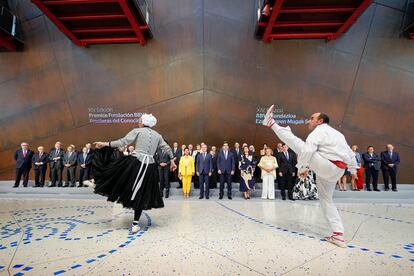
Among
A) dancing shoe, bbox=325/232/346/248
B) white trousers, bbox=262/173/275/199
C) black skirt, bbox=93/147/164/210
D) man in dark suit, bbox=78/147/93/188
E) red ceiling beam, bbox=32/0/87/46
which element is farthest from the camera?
man in dark suit, bbox=78/147/93/188

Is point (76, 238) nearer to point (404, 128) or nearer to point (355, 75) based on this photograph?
point (355, 75)

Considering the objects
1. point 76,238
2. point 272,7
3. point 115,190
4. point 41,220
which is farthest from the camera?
point 272,7

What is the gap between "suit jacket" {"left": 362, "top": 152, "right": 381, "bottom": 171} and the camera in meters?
8.10

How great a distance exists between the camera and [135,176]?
11.8 ft

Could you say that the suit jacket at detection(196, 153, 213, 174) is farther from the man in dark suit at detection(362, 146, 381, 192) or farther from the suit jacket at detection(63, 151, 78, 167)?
the man in dark suit at detection(362, 146, 381, 192)

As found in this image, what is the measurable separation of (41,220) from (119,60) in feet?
24.0

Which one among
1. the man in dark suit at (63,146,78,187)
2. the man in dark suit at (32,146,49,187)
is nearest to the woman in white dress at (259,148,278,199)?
the man in dark suit at (63,146,78,187)

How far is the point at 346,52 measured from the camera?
930 centimetres

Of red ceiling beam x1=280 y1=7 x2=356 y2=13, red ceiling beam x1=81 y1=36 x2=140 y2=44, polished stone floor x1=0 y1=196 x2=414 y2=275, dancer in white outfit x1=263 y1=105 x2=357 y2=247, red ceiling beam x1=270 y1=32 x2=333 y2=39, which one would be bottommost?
polished stone floor x1=0 y1=196 x2=414 y2=275

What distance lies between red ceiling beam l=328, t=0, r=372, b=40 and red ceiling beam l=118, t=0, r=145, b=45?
23.6 feet

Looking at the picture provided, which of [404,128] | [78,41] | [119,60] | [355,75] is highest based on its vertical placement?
[78,41]

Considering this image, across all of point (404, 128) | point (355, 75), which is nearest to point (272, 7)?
point (355, 75)

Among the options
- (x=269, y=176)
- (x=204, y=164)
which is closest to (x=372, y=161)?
(x=269, y=176)

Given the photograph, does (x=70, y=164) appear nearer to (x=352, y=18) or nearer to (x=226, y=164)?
(x=226, y=164)
